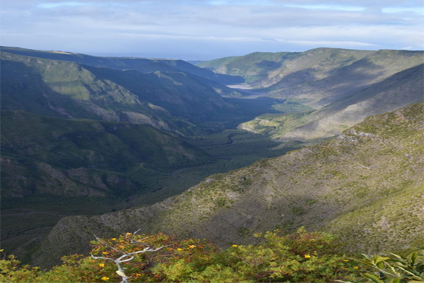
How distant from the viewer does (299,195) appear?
71.6 metres

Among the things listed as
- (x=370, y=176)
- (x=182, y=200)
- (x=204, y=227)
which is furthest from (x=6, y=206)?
(x=370, y=176)

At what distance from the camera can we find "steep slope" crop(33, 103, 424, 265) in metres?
64.3

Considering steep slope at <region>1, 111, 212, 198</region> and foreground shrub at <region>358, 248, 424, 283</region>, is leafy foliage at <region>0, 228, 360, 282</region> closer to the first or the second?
foreground shrub at <region>358, 248, 424, 283</region>

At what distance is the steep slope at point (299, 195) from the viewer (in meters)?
64.3

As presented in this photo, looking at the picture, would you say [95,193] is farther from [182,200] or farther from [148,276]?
[148,276]

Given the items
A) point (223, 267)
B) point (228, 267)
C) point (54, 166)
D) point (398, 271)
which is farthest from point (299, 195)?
point (54, 166)

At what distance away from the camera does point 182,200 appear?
79.1 metres

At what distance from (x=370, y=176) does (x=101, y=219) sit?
5358 cm

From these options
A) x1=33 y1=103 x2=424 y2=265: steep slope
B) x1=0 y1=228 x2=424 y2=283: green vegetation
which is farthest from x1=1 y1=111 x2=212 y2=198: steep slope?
x1=0 y1=228 x2=424 y2=283: green vegetation

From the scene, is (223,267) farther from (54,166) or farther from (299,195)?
(54,166)

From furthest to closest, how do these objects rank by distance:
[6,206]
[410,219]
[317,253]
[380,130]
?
[6,206], [380,130], [410,219], [317,253]

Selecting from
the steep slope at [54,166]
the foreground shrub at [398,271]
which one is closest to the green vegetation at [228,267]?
the foreground shrub at [398,271]

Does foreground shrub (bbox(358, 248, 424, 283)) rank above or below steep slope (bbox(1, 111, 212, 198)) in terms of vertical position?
above

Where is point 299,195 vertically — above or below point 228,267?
below
